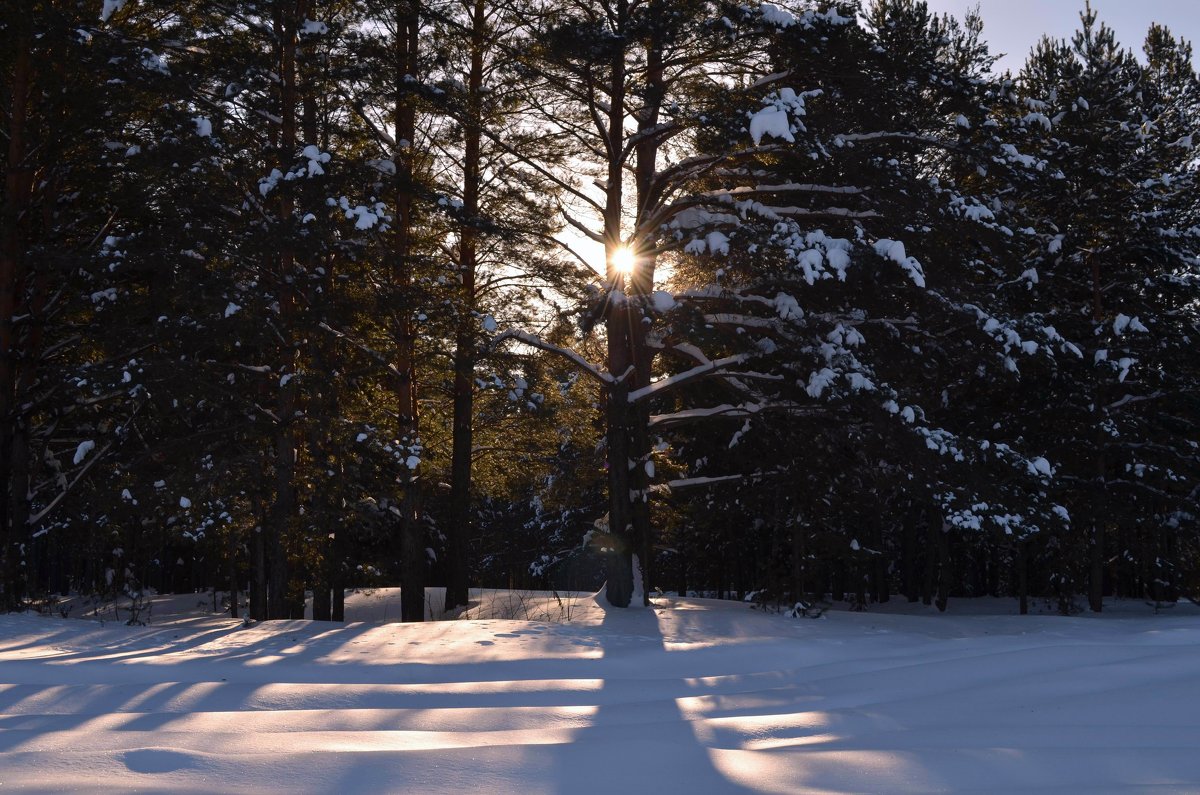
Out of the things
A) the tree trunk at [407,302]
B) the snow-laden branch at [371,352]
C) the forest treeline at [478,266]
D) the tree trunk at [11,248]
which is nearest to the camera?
the forest treeline at [478,266]

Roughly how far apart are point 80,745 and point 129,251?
10891mm

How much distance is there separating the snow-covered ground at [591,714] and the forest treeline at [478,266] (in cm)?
433

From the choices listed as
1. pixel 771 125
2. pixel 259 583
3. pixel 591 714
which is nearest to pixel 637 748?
pixel 591 714

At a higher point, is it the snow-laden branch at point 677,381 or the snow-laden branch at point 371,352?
the snow-laden branch at point 371,352

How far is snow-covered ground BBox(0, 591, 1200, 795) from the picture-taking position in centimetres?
433

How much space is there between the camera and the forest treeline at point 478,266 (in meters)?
13.8

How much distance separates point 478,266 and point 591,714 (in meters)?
13.1

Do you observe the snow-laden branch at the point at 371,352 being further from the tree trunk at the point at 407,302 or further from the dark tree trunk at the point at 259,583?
the dark tree trunk at the point at 259,583


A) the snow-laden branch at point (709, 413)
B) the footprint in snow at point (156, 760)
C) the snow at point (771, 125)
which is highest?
the snow at point (771, 125)

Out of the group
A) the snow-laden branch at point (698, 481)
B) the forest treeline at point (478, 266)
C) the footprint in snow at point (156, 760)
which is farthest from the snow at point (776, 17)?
the footprint in snow at point (156, 760)

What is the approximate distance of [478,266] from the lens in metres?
18.3

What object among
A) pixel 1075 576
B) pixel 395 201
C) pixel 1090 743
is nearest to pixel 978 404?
pixel 1075 576

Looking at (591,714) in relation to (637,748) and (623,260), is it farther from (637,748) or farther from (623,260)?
(623,260)

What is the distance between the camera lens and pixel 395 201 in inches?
618
